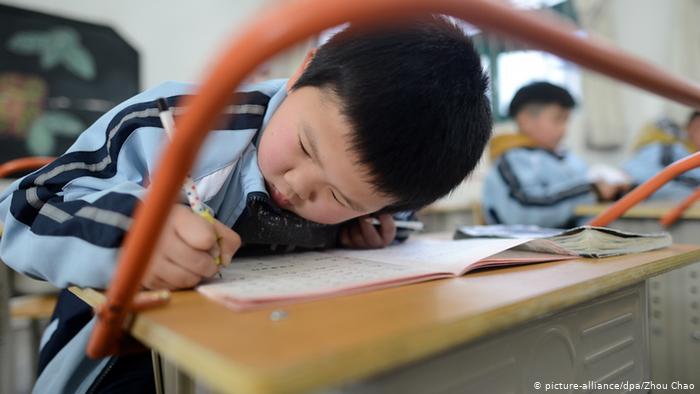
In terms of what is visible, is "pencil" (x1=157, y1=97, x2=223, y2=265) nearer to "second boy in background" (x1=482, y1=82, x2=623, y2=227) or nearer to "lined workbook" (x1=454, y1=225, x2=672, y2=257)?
"lined workbook" (x1=454, y1=225, x2=672, y2=257)

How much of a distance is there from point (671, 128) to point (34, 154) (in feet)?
11.2

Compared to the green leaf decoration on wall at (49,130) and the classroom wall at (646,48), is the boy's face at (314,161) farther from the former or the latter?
the green leaf decoration on wall at (49,130)

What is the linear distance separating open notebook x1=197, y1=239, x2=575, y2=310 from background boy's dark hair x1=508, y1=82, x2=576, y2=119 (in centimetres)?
147

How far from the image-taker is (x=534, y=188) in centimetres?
178

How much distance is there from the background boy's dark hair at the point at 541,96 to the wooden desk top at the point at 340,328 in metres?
1.66

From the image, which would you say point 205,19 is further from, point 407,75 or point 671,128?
point 407,75

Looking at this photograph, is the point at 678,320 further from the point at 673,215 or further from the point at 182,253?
the point at 182,253

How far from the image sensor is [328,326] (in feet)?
0.97

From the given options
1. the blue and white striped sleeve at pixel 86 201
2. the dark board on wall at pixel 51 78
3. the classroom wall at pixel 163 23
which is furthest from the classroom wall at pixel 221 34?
the blue and white striped sleeve at pixel 86 201

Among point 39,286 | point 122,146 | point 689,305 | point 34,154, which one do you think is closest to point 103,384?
point 122,146

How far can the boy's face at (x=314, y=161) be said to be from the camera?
53cm

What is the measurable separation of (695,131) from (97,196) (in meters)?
2.34

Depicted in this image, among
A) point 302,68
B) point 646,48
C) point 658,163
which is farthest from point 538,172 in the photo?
point 646,48

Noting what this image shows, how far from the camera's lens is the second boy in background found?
68.0 inches
